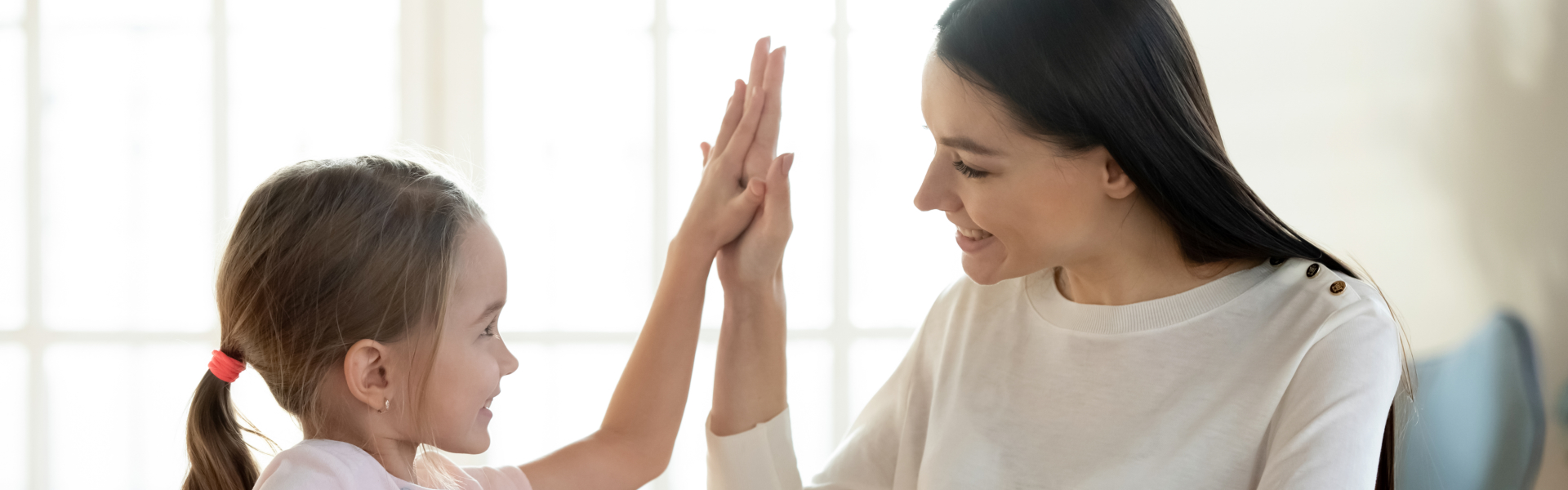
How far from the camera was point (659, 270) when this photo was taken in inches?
84.7

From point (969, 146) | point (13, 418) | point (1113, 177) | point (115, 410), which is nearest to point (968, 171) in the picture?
point (969, 146)

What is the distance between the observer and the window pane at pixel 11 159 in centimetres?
210

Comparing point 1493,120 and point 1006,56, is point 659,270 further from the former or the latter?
point 1493,120

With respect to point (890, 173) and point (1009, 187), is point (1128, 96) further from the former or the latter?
point (890, 173)

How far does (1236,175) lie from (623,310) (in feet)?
4.77

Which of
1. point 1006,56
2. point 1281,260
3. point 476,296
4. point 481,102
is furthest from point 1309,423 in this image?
point 481,102

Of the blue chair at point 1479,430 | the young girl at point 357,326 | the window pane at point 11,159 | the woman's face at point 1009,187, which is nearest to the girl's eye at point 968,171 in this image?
the woman's face at point 1009,187

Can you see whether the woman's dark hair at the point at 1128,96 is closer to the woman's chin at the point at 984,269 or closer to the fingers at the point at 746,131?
the woman's chin at the point at 984,269

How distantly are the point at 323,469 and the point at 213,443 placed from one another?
0.51 feet

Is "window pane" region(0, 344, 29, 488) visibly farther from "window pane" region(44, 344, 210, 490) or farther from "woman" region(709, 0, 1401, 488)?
"woman" region(709, 0, 1401, 488)

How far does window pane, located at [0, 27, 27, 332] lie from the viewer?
210 centimetres

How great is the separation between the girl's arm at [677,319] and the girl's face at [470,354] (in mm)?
304

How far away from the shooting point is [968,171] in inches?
41.6

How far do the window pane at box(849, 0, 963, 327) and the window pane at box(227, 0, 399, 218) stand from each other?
104 cm
